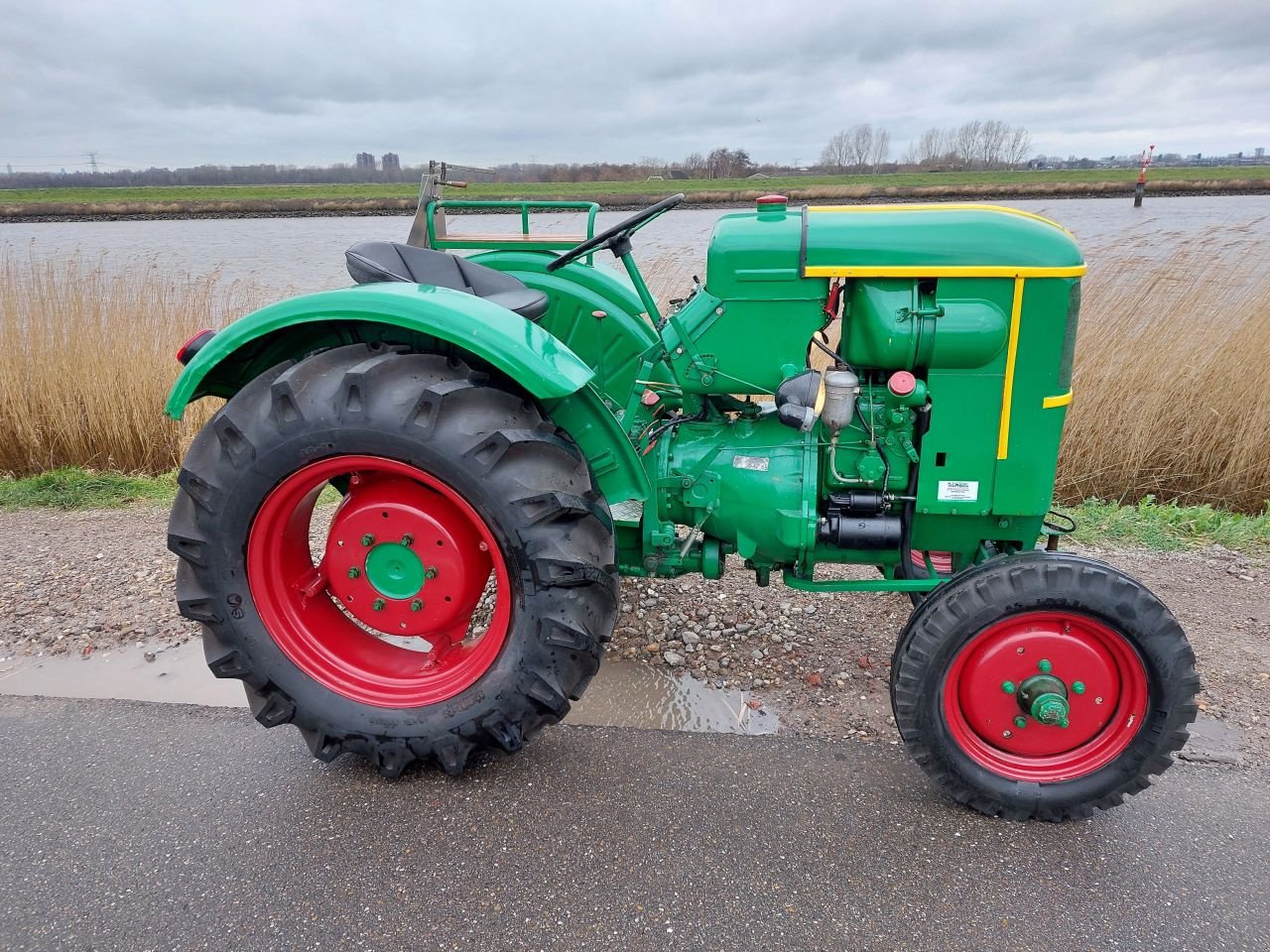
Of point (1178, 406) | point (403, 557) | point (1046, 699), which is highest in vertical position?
point (403, 557)

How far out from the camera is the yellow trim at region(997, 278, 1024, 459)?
1920mm

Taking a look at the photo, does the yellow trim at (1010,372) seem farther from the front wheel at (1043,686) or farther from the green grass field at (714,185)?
the green grass field at (714,185)

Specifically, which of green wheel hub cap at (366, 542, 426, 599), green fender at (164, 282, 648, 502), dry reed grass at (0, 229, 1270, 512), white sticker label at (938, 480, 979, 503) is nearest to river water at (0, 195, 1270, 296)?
dry reed grass at (0, 229, 1270, 512)

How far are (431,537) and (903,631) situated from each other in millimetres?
1181

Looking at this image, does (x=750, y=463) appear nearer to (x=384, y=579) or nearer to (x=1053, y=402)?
(x=1053, y=402)

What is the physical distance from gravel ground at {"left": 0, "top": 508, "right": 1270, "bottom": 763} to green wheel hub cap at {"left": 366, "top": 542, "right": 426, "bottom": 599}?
3.01ft

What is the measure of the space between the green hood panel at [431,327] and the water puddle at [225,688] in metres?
1.02

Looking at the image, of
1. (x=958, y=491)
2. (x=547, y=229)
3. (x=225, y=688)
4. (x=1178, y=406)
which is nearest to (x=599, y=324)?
(x=958, y=491)

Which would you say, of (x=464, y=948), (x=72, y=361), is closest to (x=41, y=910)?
(x=464, y=948)

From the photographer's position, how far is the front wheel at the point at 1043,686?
1.80 metres

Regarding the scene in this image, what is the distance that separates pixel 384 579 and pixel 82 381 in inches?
162

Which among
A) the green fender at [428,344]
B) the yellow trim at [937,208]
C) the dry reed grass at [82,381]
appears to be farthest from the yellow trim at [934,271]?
the dry reed grass at [82,381]

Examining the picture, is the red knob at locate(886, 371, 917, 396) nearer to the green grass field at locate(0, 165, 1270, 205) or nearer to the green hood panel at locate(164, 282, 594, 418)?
the green hood panel at locate(164, 282, 594, 418)

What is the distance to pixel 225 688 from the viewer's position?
2539 millimetres
